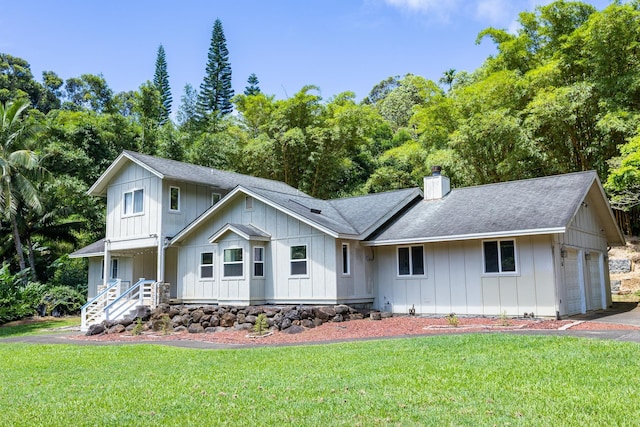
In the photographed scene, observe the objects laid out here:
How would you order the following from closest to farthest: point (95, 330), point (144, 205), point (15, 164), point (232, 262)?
point (95, 330) → point (232, 262) → point (144, 205) → point (15, 164)

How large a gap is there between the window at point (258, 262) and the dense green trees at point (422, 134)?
12931 millimetres

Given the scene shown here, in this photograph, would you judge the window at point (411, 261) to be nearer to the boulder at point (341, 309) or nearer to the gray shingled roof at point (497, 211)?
the gray shingled roof at point (497, 211)

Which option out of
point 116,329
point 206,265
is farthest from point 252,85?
point 116,329

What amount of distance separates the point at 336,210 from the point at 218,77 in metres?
41.6

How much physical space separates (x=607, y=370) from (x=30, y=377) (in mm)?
9134

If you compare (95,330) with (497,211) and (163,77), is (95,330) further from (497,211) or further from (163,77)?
(163,77)

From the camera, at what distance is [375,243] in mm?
17422

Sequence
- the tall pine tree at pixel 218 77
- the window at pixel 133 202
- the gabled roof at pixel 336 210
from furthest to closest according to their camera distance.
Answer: the tall pine tree at pixel 218 77, the window at pixel 133 202, the gabled roof at pixel 336 210

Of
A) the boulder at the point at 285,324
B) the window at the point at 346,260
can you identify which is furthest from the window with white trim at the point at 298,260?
the boulder at the point at 285,324

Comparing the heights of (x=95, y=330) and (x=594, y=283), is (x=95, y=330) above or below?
below

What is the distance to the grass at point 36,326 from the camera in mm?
18436

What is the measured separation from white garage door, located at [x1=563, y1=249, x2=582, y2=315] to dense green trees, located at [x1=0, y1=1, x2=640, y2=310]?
4461 millimetres

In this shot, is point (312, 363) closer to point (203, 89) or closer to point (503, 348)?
point (503, 348)

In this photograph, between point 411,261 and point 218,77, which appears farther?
point 218,77
